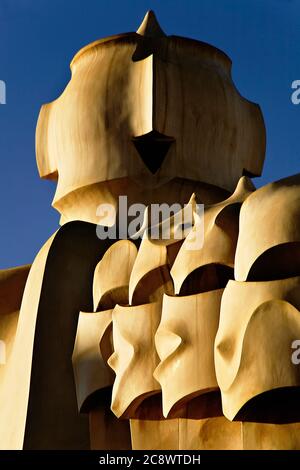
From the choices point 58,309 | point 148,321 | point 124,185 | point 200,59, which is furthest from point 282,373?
point 200,59

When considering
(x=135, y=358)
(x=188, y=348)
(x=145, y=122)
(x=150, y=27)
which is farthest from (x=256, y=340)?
(x=150, y=27)

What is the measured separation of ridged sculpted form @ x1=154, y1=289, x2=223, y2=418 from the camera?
595cm

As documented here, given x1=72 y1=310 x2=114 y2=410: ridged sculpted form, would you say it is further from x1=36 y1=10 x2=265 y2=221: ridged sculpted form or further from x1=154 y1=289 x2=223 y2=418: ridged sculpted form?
x1=36 y1=10 x2=265 y2=221: ridged sculpted form

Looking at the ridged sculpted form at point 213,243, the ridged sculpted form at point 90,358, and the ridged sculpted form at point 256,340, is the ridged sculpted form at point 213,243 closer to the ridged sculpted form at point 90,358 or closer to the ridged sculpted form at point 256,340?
the ridged sculpted form at point 256,340

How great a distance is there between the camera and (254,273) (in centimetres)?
584

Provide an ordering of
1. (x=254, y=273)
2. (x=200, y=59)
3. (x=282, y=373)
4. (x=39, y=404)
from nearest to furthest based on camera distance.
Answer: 1. (x=282, y=373)
2. (x=254, y=273)
3. (x=39, y=404)
4. (x=200, y=59)

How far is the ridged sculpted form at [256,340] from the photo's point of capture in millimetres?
5504

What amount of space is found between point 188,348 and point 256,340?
553mm

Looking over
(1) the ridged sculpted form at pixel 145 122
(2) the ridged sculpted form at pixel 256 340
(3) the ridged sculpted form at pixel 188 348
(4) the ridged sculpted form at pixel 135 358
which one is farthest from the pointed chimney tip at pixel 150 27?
(2) the ridged sculpted form at pixel 256 340

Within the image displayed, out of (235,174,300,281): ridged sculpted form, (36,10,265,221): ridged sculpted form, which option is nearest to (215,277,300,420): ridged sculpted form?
(235,174,300,281): ridged sculpted form

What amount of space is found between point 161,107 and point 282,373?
121 inches

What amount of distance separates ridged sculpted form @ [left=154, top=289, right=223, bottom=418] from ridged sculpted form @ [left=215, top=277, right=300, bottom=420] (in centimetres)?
19
